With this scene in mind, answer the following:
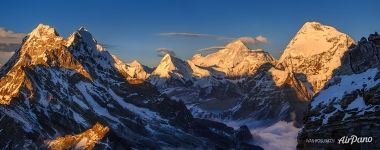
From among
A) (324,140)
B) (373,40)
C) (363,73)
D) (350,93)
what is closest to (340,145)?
(324,140)

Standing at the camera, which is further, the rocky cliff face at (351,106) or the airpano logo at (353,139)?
the rocky cliff face at (351,106)

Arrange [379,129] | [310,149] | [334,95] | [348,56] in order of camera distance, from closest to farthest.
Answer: [379,129], [310,149], [334,95], [348,56]

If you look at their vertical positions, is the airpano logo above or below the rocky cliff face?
below

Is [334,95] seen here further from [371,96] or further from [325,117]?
[371,96]

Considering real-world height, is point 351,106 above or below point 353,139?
above

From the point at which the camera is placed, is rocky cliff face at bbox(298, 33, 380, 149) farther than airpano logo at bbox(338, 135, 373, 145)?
Yes

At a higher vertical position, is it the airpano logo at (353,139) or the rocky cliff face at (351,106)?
the rocky cliff face at (351,106)

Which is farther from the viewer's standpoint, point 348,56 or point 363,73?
point 348,56

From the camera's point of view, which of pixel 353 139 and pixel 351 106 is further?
pixel 351 106
